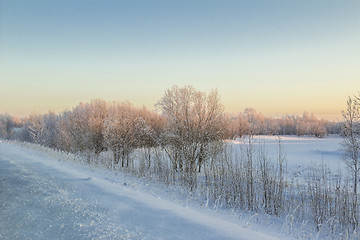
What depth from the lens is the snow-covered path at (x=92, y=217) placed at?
13.8 feet

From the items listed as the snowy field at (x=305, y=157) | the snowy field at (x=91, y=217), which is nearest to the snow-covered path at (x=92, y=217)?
the snowy field at (x=91, y=217)

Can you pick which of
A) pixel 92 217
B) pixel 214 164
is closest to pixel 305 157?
pixel 214 164

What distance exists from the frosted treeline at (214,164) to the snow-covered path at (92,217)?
12.9ft

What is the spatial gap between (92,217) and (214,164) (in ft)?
32.0

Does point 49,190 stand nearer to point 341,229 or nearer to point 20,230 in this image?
point 20,230

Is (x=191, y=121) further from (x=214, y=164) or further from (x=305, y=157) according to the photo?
(x=305, y=157)

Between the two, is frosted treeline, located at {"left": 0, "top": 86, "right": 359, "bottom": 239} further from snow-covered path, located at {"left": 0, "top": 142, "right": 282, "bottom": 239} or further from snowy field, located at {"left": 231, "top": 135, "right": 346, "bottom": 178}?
snow-covered path, located at {"left": 0, "top": 142, "right": 282, "bottom": 239}

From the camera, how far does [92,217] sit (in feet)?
16.0

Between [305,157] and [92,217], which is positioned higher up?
[92,217]

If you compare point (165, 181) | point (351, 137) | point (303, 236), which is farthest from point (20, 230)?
point (351, 137)

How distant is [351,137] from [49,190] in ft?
→ 64.4

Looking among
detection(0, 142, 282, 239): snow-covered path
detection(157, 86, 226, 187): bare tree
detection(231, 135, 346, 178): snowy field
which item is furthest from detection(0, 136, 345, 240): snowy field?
detection(157, 86, 226, 187): bare tree

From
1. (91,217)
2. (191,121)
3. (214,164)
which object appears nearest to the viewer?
(91,217)

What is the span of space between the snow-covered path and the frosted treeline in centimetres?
392
